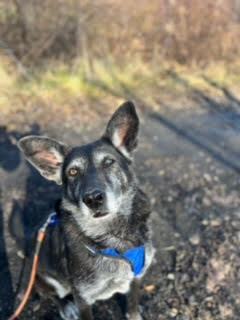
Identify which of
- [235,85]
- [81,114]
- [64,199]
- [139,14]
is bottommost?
[235,85]

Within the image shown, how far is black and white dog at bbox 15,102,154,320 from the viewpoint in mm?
3209

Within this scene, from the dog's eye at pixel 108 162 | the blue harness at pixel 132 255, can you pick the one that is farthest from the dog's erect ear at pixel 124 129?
the blue harness at pixel 132 255

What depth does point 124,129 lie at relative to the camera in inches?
132

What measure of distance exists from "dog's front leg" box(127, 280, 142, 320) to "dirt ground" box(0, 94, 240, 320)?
13 centimetres

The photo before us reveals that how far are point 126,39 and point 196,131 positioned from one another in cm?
298

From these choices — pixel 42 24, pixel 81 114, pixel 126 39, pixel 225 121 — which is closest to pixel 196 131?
pixel 225 121

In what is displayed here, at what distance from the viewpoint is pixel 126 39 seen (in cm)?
873

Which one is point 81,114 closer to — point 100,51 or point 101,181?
point 100,51

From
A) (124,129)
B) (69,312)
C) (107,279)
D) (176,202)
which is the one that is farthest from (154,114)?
(107,279)

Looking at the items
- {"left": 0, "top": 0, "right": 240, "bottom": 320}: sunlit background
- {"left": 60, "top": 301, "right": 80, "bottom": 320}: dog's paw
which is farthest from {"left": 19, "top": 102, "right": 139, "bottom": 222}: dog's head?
{"left": 0, "top": 0, "right": 240, "bottom": 320}: sunlit background

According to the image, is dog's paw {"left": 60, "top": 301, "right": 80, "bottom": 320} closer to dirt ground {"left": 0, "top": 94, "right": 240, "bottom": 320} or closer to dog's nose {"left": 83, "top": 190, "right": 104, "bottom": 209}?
dirt ground {"left": 0, "top": 94, "right": 240, "bottom": 320}

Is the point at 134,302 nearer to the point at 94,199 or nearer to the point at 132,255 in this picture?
the point at 132,255

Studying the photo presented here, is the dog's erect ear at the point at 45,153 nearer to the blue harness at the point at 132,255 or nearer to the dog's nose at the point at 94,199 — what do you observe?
the dog's nose at the point at 94,199

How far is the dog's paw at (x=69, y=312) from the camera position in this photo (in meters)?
3.67
